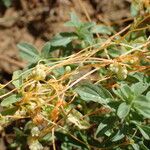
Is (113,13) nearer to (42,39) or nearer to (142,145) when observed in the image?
(42,39)

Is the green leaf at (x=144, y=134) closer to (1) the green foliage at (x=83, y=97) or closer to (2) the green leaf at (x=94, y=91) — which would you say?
(1) the green foliage at (x=83, y=97)

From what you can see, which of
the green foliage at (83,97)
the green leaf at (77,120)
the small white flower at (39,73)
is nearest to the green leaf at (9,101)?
the green foliage at (83,97)

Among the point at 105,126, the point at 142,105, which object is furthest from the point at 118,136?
the point at 142,105

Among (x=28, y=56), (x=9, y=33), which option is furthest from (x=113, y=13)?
(x=28, y=56)

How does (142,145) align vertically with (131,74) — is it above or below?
below

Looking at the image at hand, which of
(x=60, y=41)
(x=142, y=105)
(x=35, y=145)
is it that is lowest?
(x=35, y=145)

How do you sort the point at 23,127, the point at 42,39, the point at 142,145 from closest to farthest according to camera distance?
the point at 142,145 < the point at 23,127 < the point at 42,39

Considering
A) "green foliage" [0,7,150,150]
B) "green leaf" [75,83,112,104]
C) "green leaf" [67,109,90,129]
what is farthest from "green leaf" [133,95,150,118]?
"green leaf" [67,109,90,129]

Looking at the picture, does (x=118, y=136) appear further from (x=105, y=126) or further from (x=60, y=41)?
(x=60, y=41)
